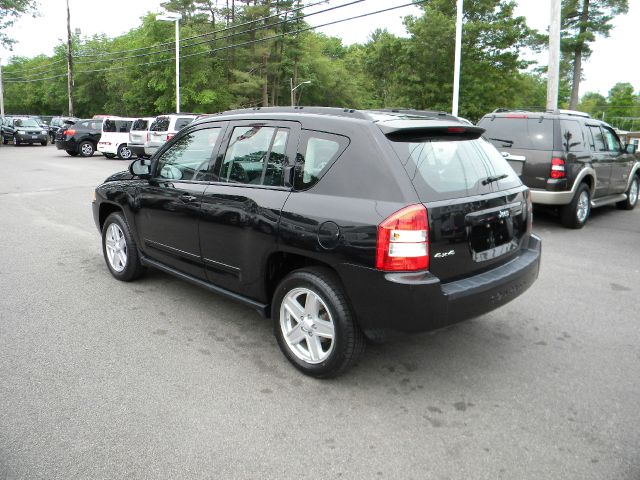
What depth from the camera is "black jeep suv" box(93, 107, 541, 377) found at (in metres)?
3.17

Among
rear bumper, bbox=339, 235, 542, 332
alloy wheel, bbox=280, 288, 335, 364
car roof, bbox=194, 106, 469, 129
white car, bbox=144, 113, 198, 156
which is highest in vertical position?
white car, bbox=144, 113, 198, 156

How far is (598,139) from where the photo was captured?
940cm

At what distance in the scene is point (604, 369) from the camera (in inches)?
147

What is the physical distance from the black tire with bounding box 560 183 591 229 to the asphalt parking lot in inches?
136

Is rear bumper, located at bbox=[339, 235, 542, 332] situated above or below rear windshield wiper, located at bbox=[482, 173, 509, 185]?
below

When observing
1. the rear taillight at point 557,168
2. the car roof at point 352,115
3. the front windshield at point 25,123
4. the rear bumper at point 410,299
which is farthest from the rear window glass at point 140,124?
the rear bumper at point 410,299

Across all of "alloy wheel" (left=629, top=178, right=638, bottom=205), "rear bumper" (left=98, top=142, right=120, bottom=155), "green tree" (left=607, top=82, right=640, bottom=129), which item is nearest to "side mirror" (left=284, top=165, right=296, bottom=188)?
"alloy wheel" (left=629, top=178, right=638, bottom=205)

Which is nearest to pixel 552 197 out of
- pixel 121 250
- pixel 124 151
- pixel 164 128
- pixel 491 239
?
pixel 491 239

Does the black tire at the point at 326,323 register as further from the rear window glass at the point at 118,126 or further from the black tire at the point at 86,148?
the black tire at the point at 86,148

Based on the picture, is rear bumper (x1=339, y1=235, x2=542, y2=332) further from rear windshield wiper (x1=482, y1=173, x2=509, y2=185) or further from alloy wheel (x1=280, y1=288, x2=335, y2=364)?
rear windshield wiper (x1=482, y1=173, x2=509, y2=185)

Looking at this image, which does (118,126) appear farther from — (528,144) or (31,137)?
(528,144)

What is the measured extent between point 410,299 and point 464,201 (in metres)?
0.76

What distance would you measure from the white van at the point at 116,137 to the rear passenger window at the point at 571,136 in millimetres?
18582

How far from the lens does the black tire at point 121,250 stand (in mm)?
5367
